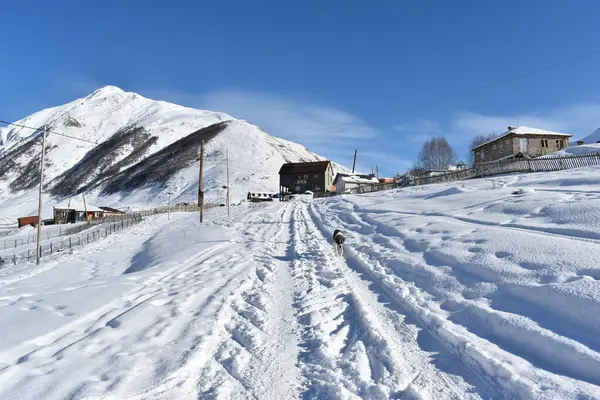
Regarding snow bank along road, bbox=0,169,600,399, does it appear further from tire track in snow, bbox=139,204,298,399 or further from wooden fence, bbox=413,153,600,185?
wooden fence, bbox=413,153,600,185

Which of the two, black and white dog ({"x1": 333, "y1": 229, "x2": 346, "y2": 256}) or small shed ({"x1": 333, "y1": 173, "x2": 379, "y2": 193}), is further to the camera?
small shed ({"x1": 333, "y1": 173, "x2": 379, "y2": 193})

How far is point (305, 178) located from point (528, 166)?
177 feet

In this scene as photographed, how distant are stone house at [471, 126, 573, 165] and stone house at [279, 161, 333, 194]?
1459 inches

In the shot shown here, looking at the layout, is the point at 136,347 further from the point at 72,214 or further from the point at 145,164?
the point at 145,164

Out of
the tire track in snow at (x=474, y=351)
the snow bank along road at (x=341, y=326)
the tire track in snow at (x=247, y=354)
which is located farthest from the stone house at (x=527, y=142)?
the tire track in snow at (x=247, y=354)

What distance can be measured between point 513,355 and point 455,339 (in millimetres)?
750

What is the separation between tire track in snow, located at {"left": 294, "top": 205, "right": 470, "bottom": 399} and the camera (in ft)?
13.9

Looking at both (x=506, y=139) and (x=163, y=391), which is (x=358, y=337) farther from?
(x=506, y=139)

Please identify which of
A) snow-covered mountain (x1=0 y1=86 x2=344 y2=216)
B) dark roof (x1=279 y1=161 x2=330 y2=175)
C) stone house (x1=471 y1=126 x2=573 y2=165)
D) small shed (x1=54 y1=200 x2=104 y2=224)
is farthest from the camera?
snow-covered mountain (x1=0 y1=86 x2=344 y2=216)

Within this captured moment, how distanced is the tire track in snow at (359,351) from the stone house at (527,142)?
4951cm

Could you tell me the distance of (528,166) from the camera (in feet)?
110

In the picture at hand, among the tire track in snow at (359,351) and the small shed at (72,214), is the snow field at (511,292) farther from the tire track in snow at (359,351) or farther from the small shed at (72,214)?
the small shed at (72,214)

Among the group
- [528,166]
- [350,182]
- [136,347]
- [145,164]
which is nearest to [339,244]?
[136,347]

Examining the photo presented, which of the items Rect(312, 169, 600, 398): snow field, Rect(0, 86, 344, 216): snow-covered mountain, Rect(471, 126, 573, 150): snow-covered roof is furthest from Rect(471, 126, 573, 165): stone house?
Rect(0, 86, 344, 216): snow-covered mountain
